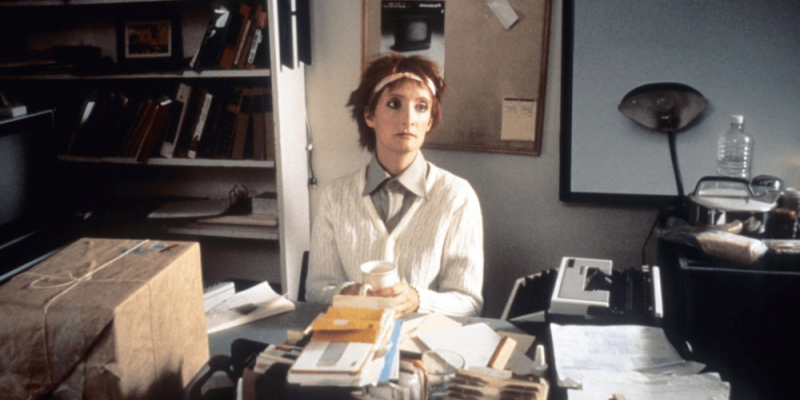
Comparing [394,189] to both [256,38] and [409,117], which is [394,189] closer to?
[409,117]

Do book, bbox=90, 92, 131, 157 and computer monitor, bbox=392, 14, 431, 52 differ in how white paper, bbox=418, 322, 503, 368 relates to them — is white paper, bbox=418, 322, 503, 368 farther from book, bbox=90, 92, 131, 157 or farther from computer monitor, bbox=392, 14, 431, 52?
book, bbox=90, 92, 131, 157

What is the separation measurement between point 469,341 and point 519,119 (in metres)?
1.19

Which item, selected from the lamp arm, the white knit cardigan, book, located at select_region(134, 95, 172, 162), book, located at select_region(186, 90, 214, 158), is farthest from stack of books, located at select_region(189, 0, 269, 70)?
the lamp arm

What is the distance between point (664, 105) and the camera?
2.00 m

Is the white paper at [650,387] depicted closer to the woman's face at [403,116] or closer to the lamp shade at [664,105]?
the woman's face at [403,116]

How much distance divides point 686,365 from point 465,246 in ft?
2.36

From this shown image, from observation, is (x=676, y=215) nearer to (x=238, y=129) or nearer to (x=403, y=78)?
(x=403, y=78)

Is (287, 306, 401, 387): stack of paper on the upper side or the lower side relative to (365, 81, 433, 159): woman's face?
lower

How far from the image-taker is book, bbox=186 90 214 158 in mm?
2338

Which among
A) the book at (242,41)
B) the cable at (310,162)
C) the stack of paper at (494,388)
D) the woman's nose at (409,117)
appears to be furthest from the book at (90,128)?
the stack of paper at (494,388)

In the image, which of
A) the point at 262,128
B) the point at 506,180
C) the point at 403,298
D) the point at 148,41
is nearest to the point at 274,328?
the point at 403,298

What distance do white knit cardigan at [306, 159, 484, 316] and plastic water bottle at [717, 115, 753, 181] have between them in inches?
36.4

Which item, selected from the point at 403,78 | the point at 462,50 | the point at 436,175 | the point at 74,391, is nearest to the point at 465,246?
the point at 436,175

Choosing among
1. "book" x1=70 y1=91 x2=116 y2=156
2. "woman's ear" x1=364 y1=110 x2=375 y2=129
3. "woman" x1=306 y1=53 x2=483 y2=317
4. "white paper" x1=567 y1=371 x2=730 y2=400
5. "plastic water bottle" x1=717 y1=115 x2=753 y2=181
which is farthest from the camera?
"book" x1=70 y1=91 x2=116 y2=156
